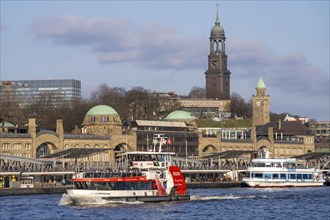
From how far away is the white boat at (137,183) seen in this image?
105 m

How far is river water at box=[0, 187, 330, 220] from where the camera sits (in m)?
95.2

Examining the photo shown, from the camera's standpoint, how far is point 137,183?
10694cm

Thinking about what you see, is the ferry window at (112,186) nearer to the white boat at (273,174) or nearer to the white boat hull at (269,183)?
the white boat hull at (269,183)

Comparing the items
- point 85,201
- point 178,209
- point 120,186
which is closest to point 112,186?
point 120,186

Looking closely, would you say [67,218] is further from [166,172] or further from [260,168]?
[260,168]

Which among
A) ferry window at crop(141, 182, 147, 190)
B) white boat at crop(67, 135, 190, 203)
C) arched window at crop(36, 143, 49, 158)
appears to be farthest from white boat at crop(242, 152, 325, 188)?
ferry window at crop(141, 182, 147, 190)

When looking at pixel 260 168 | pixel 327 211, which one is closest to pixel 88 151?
pixel 260 168

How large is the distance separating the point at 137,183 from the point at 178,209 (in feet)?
22.2

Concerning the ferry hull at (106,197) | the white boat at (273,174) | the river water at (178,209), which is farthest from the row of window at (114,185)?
the white boat at (273,174)

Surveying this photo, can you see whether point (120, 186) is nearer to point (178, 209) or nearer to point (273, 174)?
point (178, 209)

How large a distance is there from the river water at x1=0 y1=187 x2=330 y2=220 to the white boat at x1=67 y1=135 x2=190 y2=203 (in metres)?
1.00

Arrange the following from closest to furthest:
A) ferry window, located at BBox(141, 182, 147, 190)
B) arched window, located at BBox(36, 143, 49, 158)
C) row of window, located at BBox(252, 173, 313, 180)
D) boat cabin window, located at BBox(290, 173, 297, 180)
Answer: ferry window, located at BBox(141, 182, 147, 190) < row of window, located at BBox(252, 173, 313, 180) < boat cabin window, located at BBox(290, 173, 297, 180) < arched window, located at BBox(36, 143, 49, 158)

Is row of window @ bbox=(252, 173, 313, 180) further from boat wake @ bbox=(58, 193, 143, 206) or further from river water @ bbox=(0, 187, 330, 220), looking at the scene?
boat wake @ bbox=(58, 193, 143, 206)

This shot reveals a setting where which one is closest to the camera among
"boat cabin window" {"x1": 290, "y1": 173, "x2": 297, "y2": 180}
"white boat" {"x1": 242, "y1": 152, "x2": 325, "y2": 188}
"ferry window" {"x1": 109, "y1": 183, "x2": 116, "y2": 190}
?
"ferry window" {"x1": 109, "y1": 183, "x2": 116, "y2": 190}
